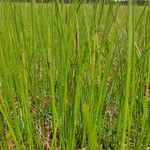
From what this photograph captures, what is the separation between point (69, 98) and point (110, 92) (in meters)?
0.35

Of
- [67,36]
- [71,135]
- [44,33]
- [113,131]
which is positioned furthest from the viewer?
[44,33]

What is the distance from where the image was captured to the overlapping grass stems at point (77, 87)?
0.54m

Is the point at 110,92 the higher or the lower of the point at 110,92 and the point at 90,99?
the lower

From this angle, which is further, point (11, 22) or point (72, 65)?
point (11, 22)

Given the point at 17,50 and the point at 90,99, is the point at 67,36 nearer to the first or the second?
the point at 90,99

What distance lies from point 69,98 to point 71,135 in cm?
10

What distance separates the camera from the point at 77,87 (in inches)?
21.6

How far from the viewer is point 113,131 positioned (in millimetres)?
850

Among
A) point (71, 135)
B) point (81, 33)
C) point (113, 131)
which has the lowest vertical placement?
point (113, 131)

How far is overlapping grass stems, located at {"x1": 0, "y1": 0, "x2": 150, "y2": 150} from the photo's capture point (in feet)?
1.78

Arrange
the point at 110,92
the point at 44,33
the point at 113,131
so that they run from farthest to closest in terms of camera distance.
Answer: the point at 44,33, the point at 110,92, the point at 113,131

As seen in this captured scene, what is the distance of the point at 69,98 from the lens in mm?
638

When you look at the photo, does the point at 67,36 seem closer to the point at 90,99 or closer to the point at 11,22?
the point at 90,99

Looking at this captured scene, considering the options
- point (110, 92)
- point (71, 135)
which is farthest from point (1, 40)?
point (71, 135)
